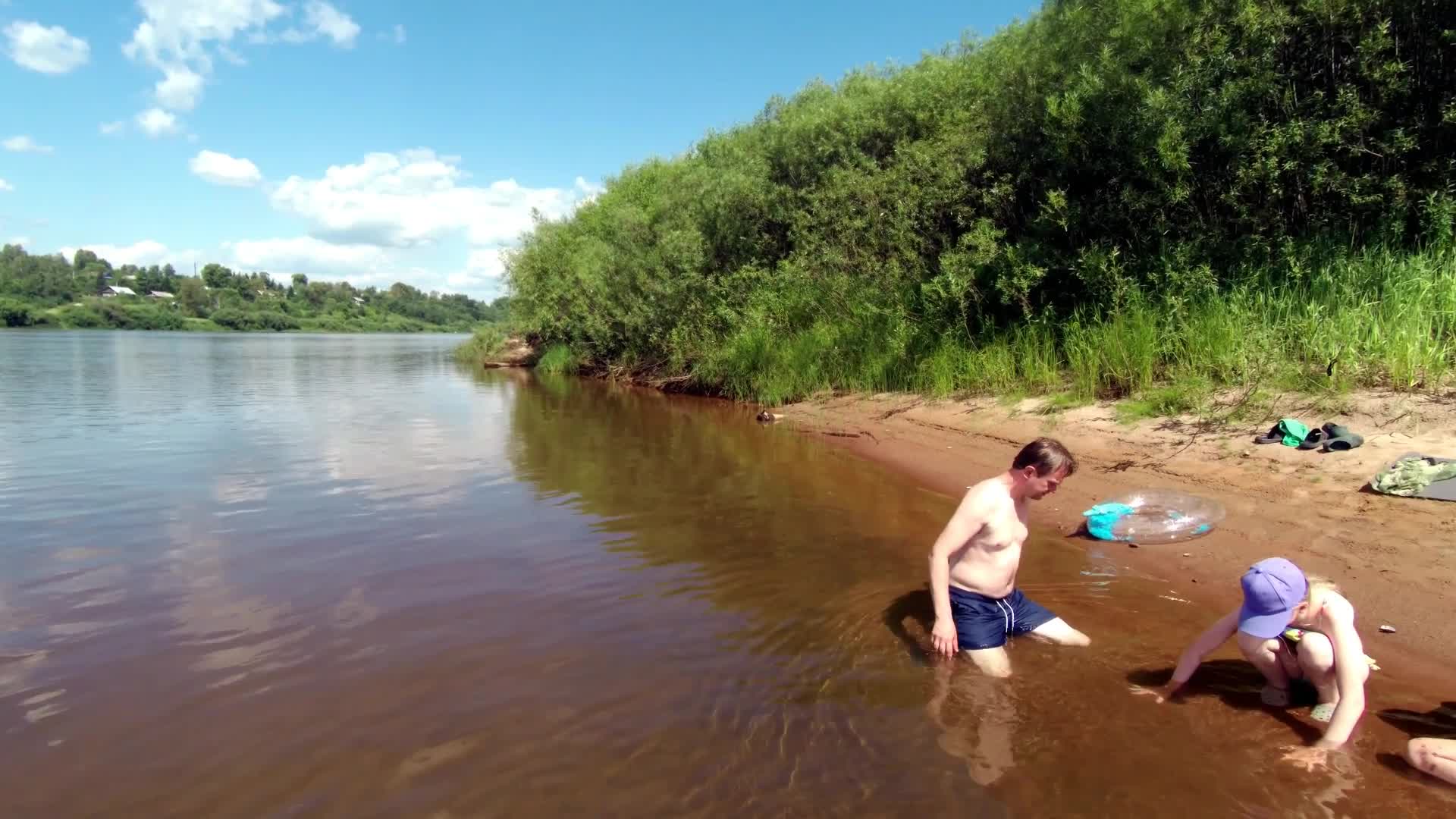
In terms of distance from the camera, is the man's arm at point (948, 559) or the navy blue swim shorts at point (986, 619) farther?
the navy blue swim shorts at point (986, 619)

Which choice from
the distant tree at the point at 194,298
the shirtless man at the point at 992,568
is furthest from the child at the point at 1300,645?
the distant tree at the point at 194,298

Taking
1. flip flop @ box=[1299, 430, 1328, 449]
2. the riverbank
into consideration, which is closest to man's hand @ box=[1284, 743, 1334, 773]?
the riverbank

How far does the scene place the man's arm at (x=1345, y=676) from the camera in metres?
3.36

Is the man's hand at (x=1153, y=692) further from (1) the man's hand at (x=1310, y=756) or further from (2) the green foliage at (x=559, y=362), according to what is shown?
(2) the green foliage at (x=559, y=362)

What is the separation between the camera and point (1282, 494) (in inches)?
257

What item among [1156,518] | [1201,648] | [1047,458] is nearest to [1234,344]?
[1156,518]

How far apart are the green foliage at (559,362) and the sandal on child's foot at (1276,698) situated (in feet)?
95.0

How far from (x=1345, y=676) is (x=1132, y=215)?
396 inches

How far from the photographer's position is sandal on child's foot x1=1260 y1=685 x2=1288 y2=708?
388cm

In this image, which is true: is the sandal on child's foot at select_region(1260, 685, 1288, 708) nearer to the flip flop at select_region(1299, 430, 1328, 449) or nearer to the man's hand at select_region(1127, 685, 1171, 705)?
the man's hand at select_region(1127, 685, 1171, 705)

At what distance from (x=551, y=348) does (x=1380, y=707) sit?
3312cm

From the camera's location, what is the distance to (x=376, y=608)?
527 cm

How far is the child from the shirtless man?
93 cm

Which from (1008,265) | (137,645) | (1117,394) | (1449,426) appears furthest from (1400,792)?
(1008,265)
